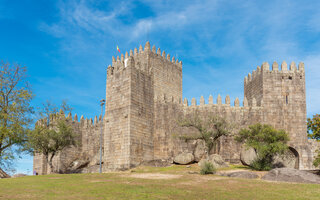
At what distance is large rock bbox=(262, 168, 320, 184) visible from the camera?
23966 mm

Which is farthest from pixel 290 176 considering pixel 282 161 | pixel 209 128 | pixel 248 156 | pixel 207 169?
pixel 209 128

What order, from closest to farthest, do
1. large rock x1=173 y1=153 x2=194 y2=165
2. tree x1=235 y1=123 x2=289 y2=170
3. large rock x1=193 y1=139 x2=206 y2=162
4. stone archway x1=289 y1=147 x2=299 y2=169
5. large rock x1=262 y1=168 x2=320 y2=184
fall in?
1. large rock x1=262 y1=168 x2=320 y2=184
2. tree x1=235 y1=123 x2=289 y2=170
3. large rock x1=173 y1=153 x2=194 y2=165
4. large rock x1=193 y1=139 x2=206 y2=162
5. stone archway x1=289 y1=147 x2=299 y2=169

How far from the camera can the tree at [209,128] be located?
34844 mm

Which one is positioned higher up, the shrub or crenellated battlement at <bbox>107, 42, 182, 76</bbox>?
crenellated battlement at <bbox>107, 42, 182, 76</bbox>

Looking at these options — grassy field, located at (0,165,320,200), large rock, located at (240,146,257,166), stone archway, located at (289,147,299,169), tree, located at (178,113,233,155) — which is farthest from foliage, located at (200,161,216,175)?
stone archway, located at (289,147,299,169)

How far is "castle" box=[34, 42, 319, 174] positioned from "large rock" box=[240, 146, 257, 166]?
3.10 meters

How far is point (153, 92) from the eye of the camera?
4084 centimetres

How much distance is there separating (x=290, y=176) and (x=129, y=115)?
17354 mm

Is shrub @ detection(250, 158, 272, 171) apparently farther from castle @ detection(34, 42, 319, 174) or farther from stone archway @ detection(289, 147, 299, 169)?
stone archway @ detection(289, 147, 299, 169)

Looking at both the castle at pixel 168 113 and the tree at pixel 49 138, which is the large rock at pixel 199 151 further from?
the tree at pixel 49 138

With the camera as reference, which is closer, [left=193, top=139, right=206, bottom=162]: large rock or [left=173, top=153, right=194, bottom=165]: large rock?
[left=173, top=153, right=194, bottom=165]: large rock

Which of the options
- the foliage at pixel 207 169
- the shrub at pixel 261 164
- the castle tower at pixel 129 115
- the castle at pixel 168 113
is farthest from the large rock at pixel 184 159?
the foliage at pixel 207 169

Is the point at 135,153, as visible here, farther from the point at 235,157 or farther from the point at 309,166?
the point at 309,166

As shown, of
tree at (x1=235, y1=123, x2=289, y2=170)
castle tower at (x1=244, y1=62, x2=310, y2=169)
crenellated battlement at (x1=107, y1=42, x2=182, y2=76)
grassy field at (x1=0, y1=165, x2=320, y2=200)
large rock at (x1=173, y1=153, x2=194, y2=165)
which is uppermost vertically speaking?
crenellated battlement at (x1=107, y1=42, x2=182, y2=76)
